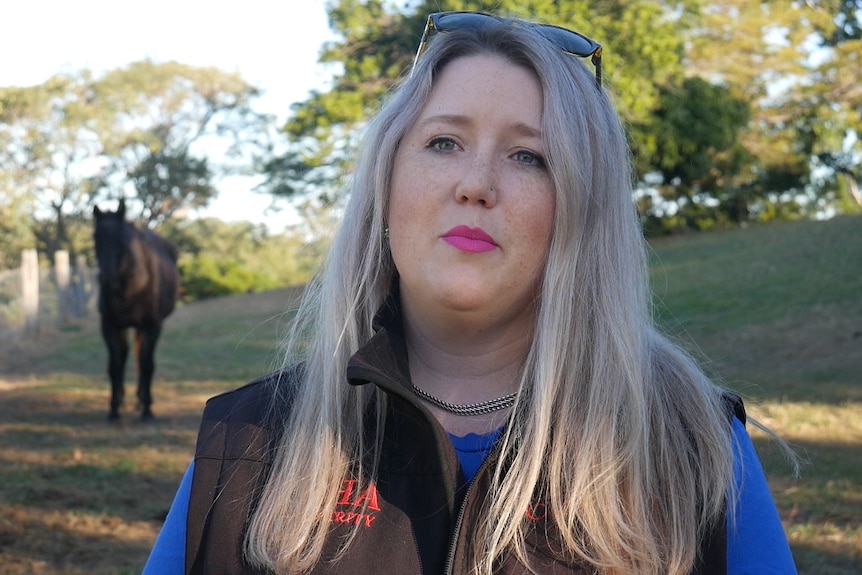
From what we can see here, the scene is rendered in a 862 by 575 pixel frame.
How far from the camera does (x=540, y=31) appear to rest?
2055 millimetres

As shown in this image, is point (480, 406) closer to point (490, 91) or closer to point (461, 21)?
point (490, 91)

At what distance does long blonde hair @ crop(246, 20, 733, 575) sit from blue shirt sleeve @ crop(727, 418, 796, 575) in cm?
5

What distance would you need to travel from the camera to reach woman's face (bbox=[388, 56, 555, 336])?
1882mm

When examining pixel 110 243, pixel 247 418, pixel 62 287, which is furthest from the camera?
pixel 62 287

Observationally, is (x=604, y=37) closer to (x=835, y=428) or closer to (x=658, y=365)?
(x=835, y=428)

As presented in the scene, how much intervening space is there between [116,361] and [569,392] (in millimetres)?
9549

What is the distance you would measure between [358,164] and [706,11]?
105 feet

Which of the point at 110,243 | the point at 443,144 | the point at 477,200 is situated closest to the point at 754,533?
the point at 477,200

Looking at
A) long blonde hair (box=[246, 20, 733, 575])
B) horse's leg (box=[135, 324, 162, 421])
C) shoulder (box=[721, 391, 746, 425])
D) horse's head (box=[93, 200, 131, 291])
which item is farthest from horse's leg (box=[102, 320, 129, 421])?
shoulder (box=[721, 391, 746, 425])

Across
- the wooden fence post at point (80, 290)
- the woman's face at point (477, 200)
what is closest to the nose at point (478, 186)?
the woman's face at point (477, 200)

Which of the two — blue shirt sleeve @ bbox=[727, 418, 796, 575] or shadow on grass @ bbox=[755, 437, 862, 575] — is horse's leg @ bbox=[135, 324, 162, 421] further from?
blue shirt sleeve @ bbox=[727, 418, 796, 575]

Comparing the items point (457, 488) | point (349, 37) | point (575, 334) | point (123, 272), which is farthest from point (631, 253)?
point (349, 37)

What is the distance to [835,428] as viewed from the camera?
7895 mm

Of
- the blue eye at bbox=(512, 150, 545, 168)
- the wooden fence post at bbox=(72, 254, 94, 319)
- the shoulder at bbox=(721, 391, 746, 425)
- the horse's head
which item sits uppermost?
the blue eye at bbox=(512, 150, 545, 168)
